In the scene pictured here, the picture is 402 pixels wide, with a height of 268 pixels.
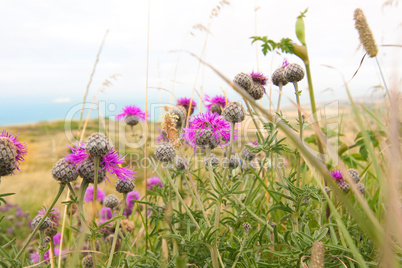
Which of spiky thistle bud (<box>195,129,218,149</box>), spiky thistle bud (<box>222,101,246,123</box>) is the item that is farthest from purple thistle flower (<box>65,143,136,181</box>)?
spiky thistle bud (<box>222,101,246,123</box>)

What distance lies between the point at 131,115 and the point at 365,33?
2353mm

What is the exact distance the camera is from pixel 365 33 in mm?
1364

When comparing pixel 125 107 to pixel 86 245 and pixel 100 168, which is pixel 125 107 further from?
pixel 100 168

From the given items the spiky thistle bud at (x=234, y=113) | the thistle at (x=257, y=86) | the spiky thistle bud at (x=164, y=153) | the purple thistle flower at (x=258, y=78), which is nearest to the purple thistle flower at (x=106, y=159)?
the spiky thistle bud at (x=164, y=153)

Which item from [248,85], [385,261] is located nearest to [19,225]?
[248,85]

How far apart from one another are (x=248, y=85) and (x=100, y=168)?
3.88 ft

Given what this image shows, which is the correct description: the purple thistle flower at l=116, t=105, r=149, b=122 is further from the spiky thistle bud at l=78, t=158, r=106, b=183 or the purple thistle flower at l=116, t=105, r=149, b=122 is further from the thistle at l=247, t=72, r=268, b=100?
the spiky thistle bud at l=78, t=158, r=106, b=183

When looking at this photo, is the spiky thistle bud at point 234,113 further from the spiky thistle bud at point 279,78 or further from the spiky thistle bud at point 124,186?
the spiky thistle bud at point 124,186

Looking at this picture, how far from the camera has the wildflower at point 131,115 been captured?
3.26m

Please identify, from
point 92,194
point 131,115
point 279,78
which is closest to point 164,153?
point 279,78

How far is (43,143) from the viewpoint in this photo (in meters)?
9.98

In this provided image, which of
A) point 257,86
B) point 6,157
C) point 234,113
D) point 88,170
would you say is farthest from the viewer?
point 257,86

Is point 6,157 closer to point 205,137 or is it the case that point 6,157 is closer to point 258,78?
point 205,137

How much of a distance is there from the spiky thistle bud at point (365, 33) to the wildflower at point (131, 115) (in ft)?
7.57
